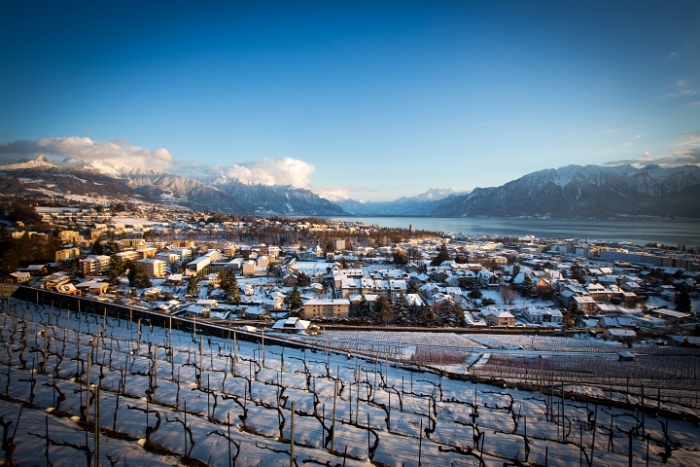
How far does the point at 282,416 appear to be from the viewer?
2865 mm

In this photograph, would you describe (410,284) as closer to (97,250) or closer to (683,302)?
(683,302)

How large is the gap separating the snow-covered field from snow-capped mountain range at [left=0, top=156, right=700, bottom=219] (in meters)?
21.7

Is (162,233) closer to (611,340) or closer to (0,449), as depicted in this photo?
(0,449)

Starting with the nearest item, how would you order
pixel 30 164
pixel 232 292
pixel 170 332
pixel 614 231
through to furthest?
pixel 170 332 → pixel 232 292 → pixel 614 231 → pixel 30 164

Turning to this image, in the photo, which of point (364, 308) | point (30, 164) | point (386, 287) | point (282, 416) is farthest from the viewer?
point (30, 164)

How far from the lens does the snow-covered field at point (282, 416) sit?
244 cm

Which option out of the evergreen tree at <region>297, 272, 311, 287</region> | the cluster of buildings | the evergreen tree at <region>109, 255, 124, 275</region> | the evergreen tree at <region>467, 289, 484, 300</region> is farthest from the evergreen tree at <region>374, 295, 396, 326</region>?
the evergreen tree at <region>109, 255, 124, 275</region>

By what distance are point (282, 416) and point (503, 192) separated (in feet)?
301

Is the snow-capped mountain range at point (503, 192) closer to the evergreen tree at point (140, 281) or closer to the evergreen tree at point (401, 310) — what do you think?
the evergreen tree at point (401, 310)

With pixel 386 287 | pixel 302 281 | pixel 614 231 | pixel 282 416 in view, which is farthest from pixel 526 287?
pixel 614 231

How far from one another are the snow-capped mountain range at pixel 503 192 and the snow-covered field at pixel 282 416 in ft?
71.2

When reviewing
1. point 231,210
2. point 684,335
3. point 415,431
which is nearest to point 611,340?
point 684,335

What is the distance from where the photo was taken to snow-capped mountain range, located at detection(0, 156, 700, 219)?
37.8 meters

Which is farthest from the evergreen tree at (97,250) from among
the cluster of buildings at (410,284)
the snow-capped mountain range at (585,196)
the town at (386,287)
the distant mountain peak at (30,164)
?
the distant mountain peak at (30,164)
